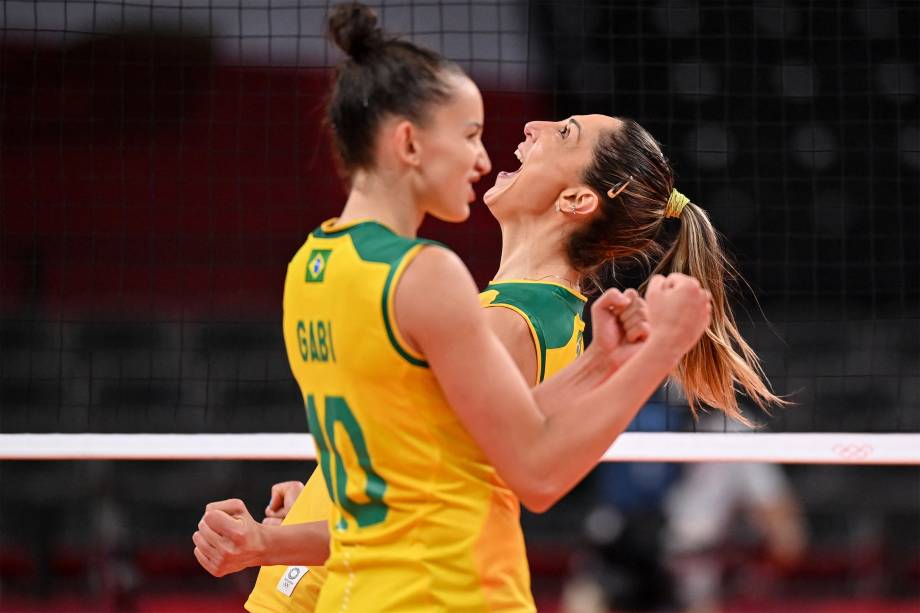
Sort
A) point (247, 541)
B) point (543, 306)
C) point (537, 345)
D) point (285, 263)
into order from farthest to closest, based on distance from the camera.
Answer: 1. point (285, 263)
2. point (543, 306)
3. point (537, 345)
4. point (247, 541)

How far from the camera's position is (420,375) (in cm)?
195

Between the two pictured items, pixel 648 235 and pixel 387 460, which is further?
pixel 648 235

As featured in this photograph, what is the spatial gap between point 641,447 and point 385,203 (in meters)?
2.48

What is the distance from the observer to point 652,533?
761 centimetres

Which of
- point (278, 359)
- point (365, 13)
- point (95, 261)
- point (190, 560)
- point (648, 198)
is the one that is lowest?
point (190, 560)

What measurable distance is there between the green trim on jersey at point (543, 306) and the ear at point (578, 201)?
171 millimetres

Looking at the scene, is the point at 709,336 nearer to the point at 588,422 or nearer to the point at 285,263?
the point at 588,422

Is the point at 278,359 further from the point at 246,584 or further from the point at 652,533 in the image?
the point at 652,533

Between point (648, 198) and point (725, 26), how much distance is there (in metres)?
4.63

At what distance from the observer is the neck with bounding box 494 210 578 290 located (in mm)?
2955

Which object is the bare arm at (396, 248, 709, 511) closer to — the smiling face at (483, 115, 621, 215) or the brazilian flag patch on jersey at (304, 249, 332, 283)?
the brazilian flag patch on jersey at (304, 249, 332, 283)

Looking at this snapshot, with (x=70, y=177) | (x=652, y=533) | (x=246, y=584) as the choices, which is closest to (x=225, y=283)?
(x=70, y=177)

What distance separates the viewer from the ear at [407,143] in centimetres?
200

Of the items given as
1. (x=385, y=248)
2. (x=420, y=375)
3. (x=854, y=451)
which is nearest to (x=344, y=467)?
(x=420, y=375)
